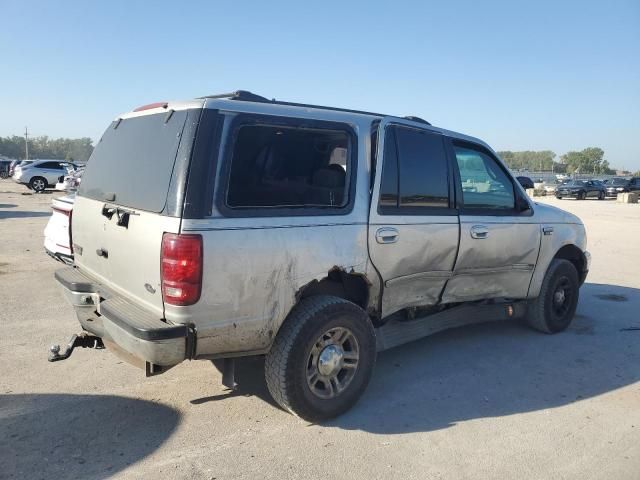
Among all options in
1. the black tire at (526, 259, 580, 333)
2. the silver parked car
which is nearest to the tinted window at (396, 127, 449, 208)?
→ the black tire at (526, 259, 580, 333)

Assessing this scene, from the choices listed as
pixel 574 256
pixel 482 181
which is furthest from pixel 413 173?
pixel 574 256

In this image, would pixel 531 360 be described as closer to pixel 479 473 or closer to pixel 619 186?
pixel 479 473

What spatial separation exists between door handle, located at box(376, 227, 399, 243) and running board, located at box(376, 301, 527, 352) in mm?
803

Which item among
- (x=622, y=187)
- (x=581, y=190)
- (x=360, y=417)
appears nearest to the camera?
(x=360, y=417)

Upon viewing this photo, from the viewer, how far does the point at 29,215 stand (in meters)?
16.2

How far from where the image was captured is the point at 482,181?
490 cm

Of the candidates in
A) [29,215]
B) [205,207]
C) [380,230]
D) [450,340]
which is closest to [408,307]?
[380,230]

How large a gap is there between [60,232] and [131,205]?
9.35 ft

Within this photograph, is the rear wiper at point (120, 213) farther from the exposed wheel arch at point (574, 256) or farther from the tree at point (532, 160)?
the tree at point (532, 160)

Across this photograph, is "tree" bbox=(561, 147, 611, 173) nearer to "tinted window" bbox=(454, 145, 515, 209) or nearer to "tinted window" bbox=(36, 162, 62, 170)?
"tinted window" bbox=(36, 162, 62, 170)

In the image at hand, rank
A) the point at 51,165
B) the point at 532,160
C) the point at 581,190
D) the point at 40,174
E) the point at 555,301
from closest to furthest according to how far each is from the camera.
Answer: the point at 555,301 → the point at 40,174 → the point at 51,165 → the point at 581,190 → the point at 532,160

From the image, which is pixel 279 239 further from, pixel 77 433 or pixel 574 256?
pixel 574 256

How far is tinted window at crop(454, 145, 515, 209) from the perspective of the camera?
15.3 ft

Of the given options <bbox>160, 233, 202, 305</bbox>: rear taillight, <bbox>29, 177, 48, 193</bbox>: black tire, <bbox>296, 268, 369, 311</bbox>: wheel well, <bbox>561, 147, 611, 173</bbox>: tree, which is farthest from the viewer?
<bbox>561, 147, 611, 173</bbox>: tree
